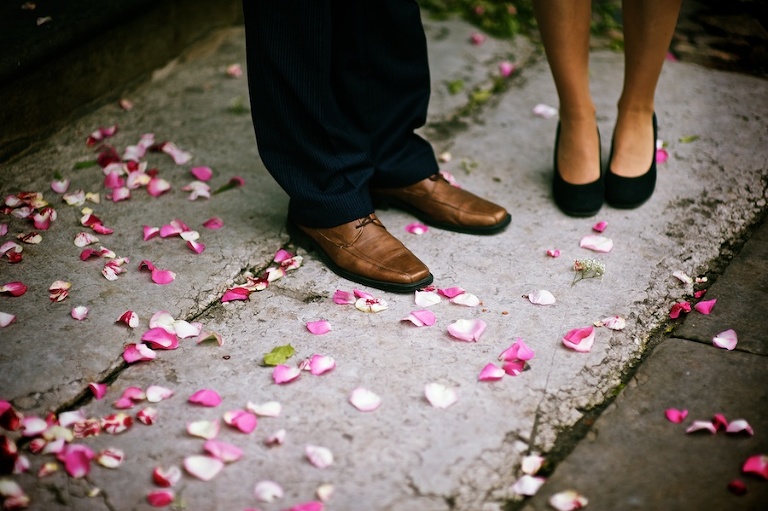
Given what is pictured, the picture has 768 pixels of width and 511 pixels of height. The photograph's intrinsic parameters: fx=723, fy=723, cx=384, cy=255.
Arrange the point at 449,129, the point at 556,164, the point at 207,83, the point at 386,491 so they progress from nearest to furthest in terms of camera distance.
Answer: the point at 386,491
the point at 556,164
the point at 449,129
the point at 207,83

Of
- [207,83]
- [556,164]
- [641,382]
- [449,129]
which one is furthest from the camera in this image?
[207,83]

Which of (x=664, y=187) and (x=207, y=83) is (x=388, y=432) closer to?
(x=664, y=187)

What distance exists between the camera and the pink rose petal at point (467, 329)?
1.47 meters

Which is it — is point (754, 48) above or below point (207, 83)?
above

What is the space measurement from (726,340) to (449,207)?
70cm

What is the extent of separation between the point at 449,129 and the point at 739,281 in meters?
1.01

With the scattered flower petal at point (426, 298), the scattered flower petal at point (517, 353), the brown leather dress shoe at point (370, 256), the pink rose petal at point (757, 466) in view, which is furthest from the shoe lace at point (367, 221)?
the pink rose petal at point (757, 466)

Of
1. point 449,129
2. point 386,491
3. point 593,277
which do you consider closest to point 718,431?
point 593,277

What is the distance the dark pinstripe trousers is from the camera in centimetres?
147

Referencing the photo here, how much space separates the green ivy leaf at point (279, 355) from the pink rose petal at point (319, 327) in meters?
0.07

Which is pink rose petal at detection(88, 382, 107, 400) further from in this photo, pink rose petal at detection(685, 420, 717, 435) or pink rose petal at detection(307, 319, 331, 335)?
pink rose petal at detection(685, 420, 717, 435)

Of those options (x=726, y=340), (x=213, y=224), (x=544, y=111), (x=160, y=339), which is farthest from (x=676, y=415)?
(x=544, y=111)

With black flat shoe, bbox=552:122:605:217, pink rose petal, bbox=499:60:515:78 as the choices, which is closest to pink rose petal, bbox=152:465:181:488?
black flat shoe, bbox=552:122:605:217

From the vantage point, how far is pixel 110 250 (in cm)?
175
